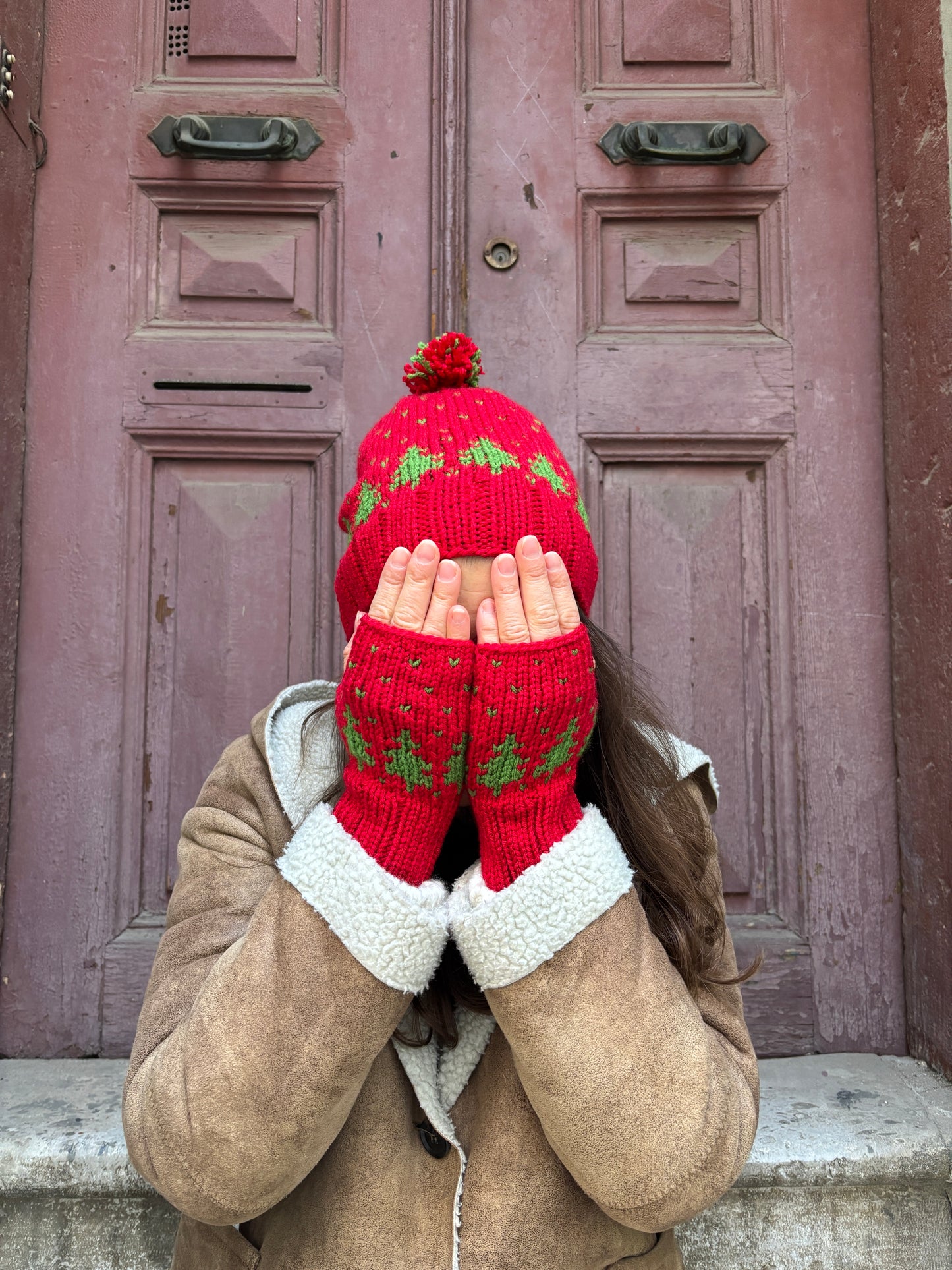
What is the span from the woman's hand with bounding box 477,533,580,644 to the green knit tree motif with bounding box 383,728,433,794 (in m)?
0.13

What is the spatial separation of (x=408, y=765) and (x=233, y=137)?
4.47 ft

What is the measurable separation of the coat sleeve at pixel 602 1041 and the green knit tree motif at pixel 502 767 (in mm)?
86

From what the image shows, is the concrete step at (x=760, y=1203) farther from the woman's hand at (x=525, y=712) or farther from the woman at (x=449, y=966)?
the woman's hand at (x=525, y=712)

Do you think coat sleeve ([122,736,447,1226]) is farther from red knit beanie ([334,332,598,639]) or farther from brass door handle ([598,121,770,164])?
brass door handle ([598,121,770,164])

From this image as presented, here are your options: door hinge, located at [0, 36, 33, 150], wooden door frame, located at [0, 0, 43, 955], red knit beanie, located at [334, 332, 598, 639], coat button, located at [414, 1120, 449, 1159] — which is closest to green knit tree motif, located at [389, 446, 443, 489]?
red knit beanie, located at [334, 332, 598, 639]

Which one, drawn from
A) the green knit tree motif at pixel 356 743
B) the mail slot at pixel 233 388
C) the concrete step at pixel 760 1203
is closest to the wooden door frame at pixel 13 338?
the mail slot at pixel 233 388

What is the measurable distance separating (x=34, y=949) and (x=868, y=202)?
2.05 metres

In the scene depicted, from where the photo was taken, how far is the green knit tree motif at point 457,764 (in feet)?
2.96

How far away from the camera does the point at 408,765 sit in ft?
2.94

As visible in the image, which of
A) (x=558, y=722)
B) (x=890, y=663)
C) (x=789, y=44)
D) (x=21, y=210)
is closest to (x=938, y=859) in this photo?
(x=890, y=663)

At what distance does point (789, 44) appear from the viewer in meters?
1.73

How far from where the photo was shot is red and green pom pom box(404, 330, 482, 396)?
3.83 feet

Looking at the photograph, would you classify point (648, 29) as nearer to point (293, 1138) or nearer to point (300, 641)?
A: point (300, 641)

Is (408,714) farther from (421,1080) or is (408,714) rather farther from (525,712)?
(421,1080)
